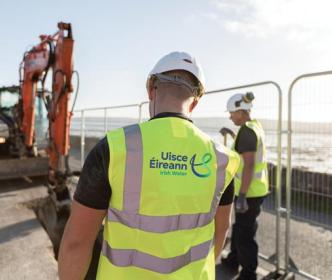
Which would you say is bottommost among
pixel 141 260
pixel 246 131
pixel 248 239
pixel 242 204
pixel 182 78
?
pixel 248 239

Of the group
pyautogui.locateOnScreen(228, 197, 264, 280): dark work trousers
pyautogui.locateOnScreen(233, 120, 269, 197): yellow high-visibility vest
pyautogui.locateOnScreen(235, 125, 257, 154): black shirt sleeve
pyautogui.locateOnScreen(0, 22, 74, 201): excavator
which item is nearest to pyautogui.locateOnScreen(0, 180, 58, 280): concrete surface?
pyautogui.locateOnScreen(0, 22, 74, 201): excavator

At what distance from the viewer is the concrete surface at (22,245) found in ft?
12.0

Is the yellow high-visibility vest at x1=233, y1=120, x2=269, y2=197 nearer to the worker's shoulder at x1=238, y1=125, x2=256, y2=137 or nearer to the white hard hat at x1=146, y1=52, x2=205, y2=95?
the worker's shoulder at x1=238, y1=125, x2=256, y2=137

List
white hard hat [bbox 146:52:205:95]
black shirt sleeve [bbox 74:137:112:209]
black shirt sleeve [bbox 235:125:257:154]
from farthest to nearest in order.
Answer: black shirt sleeve [bbox 235:125:257:154]
white hard hat [bbox 146:52:205:95]
black shirt sleeve [bbox 74:137:112:209]

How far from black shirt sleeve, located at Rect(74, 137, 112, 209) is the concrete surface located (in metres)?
2.70

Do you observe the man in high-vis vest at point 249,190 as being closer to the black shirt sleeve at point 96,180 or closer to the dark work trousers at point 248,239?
the dark work trousers at point 248,239

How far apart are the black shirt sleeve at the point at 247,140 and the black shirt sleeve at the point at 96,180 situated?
2453mm

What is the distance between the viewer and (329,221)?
3.69 metres

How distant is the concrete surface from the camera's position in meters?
3.65

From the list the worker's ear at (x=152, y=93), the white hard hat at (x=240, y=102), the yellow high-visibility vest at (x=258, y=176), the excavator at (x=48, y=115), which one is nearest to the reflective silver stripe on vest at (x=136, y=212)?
the worker's ear at (x=152, y=93)

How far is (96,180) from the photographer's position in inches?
50.9

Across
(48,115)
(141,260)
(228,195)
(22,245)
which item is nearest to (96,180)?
(141,260)

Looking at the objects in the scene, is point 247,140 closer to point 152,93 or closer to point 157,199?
point 152,93

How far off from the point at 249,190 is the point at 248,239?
1.84ft
